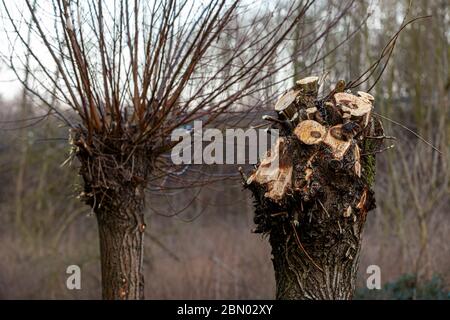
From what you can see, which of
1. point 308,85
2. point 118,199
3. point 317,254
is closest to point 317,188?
point 317,254

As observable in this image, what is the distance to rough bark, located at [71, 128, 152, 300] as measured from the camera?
541 centimetres

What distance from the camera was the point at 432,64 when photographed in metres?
13.7

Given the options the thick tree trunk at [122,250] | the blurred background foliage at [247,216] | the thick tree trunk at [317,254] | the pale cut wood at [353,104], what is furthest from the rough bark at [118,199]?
the blurred background foliage at [247,216]

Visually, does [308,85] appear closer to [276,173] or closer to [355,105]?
[355,105]

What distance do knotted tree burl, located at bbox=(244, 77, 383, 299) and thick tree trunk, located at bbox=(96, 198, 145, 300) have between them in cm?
174

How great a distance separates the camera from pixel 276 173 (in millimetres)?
4023

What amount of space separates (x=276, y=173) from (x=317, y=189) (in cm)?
27

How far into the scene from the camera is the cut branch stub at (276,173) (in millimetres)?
3980

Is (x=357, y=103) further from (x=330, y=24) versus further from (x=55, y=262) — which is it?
(x=55, y=262)

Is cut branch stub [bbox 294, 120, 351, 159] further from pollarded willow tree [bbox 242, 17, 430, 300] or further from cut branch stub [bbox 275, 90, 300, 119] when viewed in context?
cut branch stub [bbox 275, 90, 300, 119]

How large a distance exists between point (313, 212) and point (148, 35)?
203 centimetres

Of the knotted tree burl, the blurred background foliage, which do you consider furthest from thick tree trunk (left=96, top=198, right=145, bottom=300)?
the blurred background foliage

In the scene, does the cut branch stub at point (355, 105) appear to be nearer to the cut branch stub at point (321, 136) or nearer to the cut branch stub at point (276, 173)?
the cut branch stub at point (321, 136)
